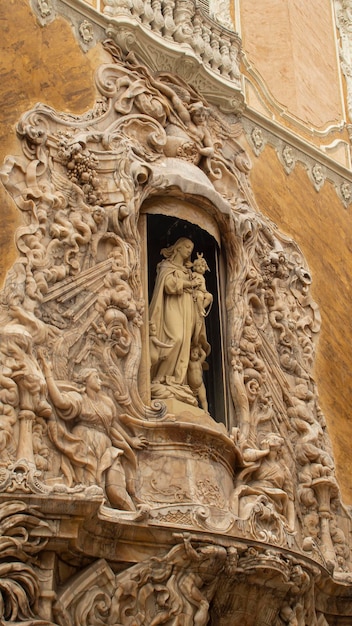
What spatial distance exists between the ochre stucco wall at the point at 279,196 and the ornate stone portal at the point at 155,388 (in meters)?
0.17

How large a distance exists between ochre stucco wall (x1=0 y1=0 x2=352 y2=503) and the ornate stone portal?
0.17m

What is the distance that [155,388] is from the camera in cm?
886

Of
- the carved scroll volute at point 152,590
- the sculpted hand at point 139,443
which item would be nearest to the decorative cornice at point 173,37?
the sculpted hand at point 139,443

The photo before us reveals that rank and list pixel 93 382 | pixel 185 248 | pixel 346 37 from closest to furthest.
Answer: pixel 93 382 < pixel 185 248 < pixel 346 37

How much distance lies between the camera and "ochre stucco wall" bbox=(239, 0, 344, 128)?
38.7 ft

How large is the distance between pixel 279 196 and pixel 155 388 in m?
2.85

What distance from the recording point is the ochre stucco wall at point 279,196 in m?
9.10

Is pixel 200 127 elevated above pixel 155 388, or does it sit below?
above

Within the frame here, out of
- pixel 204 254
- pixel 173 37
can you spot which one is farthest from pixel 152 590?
pixel 173 37

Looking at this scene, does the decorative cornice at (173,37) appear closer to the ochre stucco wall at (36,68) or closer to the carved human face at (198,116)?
the ochre stucco wall at (36,68)

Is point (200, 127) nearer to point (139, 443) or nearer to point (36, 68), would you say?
point (36, 68)

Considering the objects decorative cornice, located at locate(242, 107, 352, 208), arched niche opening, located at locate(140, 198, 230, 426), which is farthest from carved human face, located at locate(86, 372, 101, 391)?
decorative cornice, located at locate(242, 107, 352, 208)

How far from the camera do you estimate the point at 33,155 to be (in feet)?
29.0

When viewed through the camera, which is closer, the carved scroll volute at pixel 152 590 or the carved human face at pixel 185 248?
the carved scroll volute at pixel 152 590
